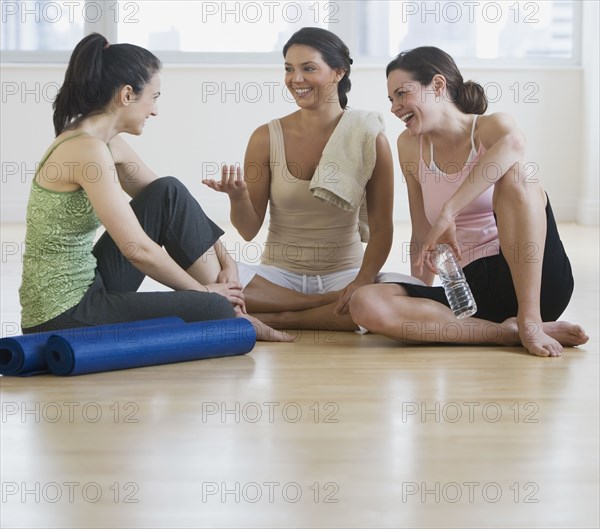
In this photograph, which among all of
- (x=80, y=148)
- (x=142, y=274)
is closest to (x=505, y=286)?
(x=142, y=274)

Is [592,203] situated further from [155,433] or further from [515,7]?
[155,433]

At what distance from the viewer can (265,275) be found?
8.87 feet

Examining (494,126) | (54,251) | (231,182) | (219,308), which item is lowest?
(219,308)

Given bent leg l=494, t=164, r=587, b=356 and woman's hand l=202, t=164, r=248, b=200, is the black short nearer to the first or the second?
bent leg l=494, t=164, r=587, b=356

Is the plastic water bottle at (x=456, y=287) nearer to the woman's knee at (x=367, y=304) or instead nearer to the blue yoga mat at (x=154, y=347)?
the woman's knee at (x=367, y=304)

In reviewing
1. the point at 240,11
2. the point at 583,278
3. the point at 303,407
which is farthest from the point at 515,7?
the point at 303,407

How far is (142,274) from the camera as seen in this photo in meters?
2.43

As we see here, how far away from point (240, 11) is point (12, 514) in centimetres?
511

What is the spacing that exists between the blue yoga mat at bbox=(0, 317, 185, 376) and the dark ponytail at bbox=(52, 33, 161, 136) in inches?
18.4

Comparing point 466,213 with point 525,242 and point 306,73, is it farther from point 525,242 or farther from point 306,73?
point 306,73

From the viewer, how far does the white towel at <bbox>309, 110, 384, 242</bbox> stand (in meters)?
2.57

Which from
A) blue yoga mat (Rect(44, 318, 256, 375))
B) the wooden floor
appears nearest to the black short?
the wooden floor

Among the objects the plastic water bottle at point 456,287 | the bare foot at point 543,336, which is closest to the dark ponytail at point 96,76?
the plastic water bottle at point 456,287

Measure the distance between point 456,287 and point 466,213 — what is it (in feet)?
0.65
